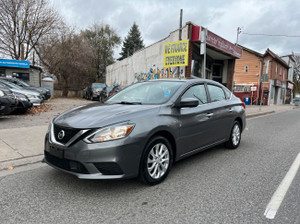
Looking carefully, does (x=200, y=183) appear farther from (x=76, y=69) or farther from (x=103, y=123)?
(x=76, y=69)

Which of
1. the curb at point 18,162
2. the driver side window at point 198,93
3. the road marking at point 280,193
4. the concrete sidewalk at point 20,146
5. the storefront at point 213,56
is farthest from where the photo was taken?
the storefront at point 213,56

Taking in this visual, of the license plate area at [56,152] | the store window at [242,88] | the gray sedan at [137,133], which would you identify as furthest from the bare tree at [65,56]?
the license plate area at [56,152]

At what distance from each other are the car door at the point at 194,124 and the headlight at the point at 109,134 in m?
1.05

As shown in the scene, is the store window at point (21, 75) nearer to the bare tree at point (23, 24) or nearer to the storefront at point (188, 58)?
the bare tree at point (23, 24)

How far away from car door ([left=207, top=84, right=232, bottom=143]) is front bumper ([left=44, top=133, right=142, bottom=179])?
2039 mm

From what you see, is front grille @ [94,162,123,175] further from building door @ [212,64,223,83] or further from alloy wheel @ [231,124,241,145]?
building door @ [212,64,223,83]

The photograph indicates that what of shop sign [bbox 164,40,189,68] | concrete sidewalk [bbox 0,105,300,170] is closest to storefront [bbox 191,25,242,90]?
shop sign [bbox 164,40,189,68]

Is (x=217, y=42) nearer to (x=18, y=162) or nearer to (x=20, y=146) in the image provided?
(x=20, y=146)

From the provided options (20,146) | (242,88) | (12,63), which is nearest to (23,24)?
(12,63)

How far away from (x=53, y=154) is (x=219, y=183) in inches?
94.4

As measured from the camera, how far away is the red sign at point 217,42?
12.2 metres

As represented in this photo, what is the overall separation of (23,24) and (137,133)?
2383cm

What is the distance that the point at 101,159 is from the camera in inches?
107

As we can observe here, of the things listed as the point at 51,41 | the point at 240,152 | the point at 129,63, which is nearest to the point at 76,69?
the point at 51,41
